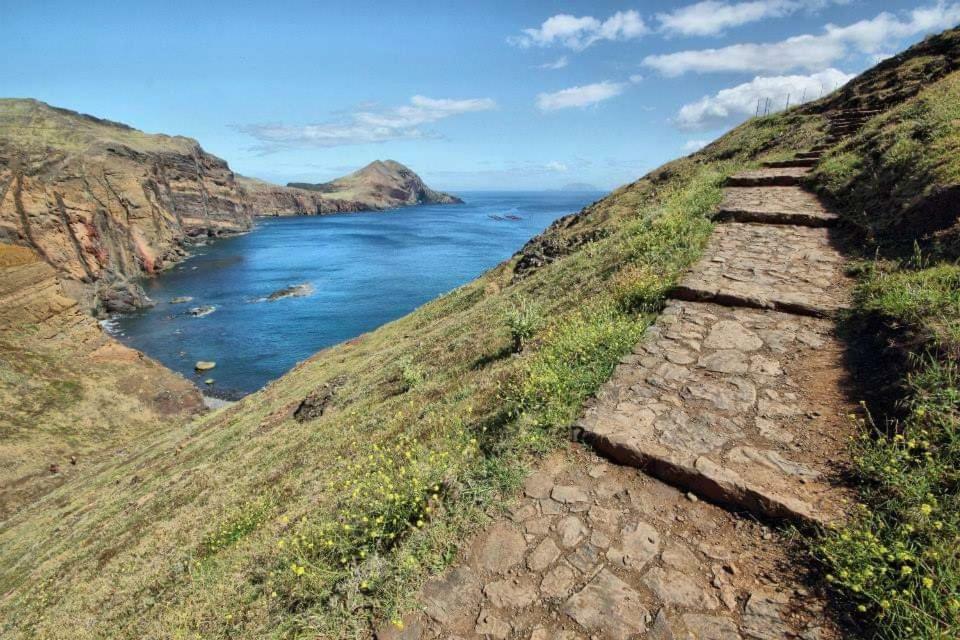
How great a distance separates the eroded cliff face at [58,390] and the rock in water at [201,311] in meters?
24.9

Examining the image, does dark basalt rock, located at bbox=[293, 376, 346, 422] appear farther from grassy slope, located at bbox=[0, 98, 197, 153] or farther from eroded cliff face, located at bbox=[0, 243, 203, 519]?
grassy slope, located at bbox=[0, 98, 197, 153]

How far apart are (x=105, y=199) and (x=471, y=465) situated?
4156 inches

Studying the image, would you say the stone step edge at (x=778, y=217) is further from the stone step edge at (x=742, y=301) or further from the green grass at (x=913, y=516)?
the green grass at (x=913, y=516)

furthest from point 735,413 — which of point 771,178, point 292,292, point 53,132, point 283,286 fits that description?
point 53,132

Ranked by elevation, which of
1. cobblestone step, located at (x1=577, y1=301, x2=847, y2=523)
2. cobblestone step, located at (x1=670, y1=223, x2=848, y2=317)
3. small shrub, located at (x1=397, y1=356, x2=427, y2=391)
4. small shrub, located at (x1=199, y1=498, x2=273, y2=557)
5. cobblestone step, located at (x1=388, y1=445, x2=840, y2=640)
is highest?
cobblestone step, located at (x1=670, y1=223, x2=848, y2=317)

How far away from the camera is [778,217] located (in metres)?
10.5

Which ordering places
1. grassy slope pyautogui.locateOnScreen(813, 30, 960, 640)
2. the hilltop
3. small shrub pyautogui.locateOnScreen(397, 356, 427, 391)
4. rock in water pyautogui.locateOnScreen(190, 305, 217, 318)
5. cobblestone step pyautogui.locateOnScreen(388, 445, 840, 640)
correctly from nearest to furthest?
grassy slope pyautogui.locateOnScreen(813, 30, 960, 640) < cobblestone step pyautogui.locateOnScreen(388, 445, 840, 640) < the hilltop < small shrub pyautogui.locateOnScreen(397, 356, 427, 391) < rock in water pyautogui.locateOnScreen(190, 305, 217, 318)

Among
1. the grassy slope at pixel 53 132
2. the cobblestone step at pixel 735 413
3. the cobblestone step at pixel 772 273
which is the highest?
the grassy slope at pixel 53 132

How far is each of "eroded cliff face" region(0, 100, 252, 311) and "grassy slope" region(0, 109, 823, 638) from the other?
2525 inches

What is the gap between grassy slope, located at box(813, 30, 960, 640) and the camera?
9.36ft

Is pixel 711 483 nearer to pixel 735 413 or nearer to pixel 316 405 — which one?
pixel 735 413

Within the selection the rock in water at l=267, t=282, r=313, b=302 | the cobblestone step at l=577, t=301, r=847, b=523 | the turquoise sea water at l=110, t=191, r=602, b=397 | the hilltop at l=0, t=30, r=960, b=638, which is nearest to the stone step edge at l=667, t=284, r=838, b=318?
the cobblestone step at l=577, t=301, r=847, b=523

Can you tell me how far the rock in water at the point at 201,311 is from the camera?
62.2 m

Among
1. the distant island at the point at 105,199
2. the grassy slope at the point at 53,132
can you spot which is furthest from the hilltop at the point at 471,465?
the grassy slope at the point at 53,132
